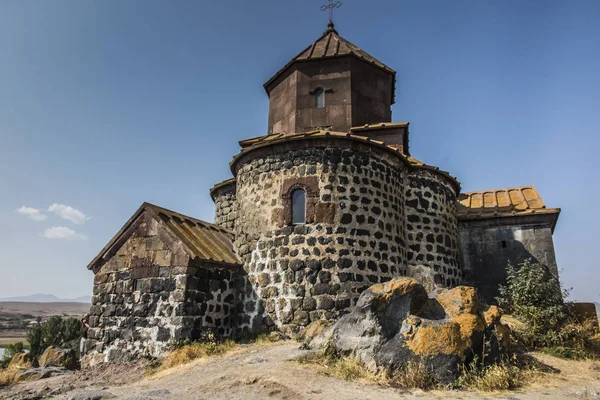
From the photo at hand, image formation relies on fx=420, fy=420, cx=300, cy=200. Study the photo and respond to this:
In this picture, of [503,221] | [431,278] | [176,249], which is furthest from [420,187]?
[176,249]

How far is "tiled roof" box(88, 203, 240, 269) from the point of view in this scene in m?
10.5

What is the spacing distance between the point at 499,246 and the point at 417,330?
29.2 feet

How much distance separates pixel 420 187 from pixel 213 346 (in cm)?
747

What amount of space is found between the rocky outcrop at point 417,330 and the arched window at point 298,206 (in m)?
3.62

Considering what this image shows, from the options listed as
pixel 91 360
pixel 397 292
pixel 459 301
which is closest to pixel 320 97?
pixel 397 292

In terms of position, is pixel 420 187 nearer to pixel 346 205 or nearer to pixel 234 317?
pixel 346 205

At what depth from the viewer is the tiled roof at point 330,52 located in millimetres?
14614

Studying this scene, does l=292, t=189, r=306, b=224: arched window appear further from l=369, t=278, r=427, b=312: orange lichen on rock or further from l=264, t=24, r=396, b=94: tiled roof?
l=264, t=24, r=396, b=94: tiled roof

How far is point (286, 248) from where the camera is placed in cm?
1048

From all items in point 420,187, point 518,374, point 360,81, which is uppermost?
point 360,81

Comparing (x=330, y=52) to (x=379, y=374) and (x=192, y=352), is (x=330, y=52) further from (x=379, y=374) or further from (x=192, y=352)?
(x=379, y=374)

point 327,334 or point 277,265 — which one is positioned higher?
point 277,265

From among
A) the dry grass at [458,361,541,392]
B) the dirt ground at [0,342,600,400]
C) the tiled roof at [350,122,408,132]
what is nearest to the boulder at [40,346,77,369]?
the dirt ground at [0,342,600,400]

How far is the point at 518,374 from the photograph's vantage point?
6680mm
